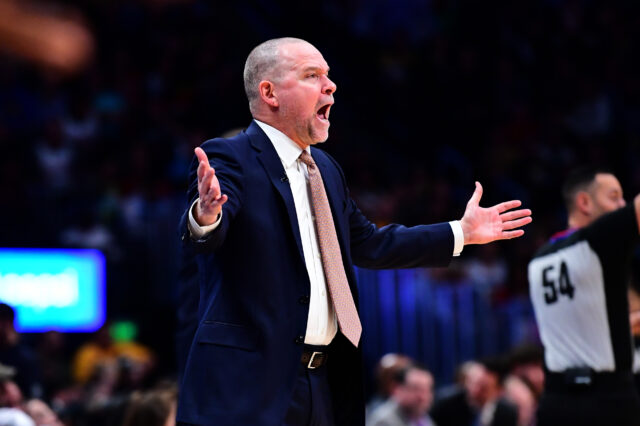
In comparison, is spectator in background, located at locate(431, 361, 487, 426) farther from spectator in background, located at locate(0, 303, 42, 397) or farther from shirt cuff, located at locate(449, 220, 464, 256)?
shirt cuff, located at locate(449, 220, 464, 256)

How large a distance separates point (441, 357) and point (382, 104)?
4.21 meters

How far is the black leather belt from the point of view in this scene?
329 centimetres

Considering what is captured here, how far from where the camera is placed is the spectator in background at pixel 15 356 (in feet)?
19.1

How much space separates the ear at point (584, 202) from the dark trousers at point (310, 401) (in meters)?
2.09

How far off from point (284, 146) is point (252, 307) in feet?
2.02

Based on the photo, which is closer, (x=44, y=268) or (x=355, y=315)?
(x=355, y=315)

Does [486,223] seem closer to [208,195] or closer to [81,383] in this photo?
[208,195]

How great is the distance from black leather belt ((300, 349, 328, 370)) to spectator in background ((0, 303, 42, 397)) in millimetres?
3041

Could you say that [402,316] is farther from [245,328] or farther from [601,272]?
[245,328]

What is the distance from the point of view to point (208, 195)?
2.96 metres

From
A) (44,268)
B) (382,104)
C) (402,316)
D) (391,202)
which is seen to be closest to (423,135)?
(382,104)

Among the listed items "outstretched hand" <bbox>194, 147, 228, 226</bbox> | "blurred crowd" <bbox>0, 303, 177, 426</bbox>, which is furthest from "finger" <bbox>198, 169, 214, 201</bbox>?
"blurred crowd" <bbox>0, 303, 177, 426</bbox>

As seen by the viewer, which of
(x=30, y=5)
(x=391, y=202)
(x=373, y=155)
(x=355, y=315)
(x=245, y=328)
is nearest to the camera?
(x=245, y=328)

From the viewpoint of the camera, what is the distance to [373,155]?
502 inches
